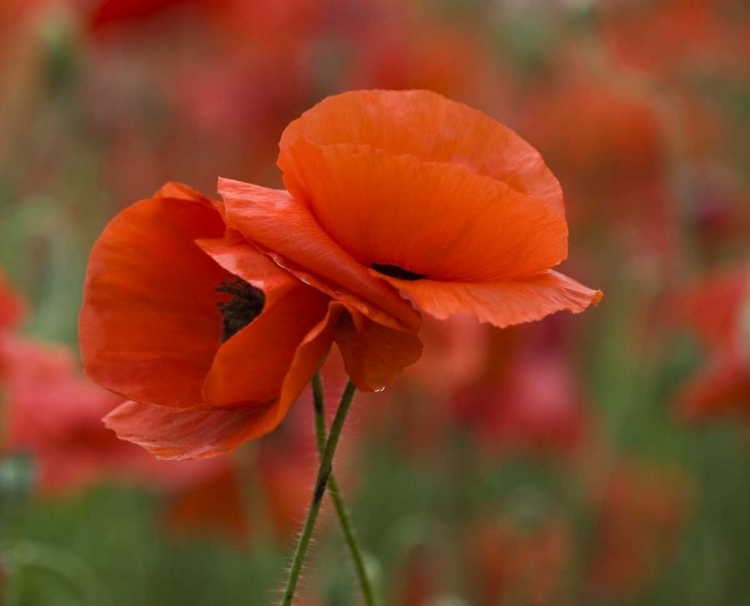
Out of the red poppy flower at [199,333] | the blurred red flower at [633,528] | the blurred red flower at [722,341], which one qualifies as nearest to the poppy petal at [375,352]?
the red poppy flower at [199,333]

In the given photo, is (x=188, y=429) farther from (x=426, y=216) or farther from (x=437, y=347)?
(x=437, y=347)

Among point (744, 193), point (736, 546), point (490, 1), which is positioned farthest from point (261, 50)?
point (736, 546)

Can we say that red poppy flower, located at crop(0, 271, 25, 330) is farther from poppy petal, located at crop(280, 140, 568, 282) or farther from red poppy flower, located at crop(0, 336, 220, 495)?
poppy petal, located at crop(280, 140, 568, 282)

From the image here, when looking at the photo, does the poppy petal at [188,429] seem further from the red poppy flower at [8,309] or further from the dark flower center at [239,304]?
the red poppy flower at [8,309]

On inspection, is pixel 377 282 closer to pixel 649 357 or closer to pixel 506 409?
pixel 506 409

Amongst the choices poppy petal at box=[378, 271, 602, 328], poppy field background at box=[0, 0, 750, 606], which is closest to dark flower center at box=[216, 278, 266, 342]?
poppy petal at box=[378, 271, 602, 328]
